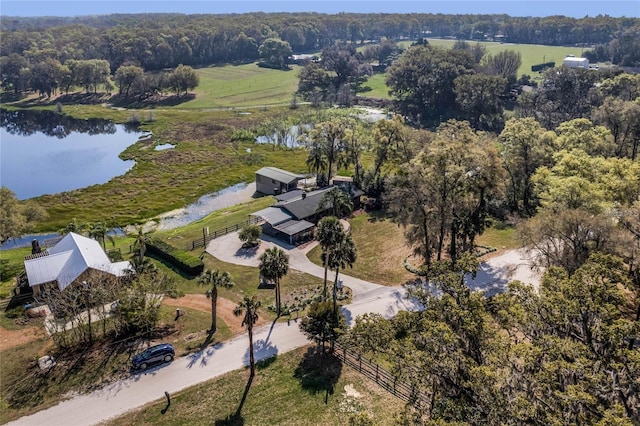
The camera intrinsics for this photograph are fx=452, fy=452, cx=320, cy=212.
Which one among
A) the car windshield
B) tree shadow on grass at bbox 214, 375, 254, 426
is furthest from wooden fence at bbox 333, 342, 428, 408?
the car windshield

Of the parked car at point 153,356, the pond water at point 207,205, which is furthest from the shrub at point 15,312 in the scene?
the pond water at point 207,205

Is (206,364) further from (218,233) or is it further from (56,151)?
(56,151)

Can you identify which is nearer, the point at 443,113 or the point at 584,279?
the point at 584,279

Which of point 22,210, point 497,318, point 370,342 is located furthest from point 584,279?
point 22,210

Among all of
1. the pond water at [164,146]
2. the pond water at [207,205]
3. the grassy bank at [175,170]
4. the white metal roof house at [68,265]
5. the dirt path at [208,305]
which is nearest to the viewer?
the dirt path at [208,305]

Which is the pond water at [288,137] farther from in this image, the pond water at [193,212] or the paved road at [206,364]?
the paved road at [206,364]

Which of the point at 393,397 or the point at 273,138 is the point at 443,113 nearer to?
the point at 273,138
